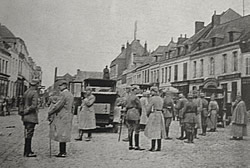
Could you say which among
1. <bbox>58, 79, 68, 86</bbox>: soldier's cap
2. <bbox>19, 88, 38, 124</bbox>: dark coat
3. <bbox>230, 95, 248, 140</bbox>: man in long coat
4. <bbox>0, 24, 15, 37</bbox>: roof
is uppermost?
<bbox>0, 24, 15, 37</bbox>: roof

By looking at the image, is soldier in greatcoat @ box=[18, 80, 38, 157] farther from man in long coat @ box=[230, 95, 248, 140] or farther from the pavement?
man in long coat @ box=[230, 95, 248, 140]

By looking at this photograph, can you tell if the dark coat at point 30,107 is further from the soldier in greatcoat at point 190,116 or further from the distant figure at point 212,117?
the distant figure at point 212,117

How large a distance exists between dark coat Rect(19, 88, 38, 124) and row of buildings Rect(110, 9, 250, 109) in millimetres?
1095

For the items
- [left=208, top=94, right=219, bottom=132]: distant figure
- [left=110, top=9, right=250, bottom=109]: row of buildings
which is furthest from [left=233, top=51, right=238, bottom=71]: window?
[left=208, top=94, right=219, bottom=132]: distant figure

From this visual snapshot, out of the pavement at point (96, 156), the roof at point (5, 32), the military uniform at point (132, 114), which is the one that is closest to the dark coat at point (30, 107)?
the pavement at point (96, 156)

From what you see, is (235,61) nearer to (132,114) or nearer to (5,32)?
(132,114)

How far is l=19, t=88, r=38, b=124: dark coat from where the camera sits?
3633 mm

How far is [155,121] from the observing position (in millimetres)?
4684

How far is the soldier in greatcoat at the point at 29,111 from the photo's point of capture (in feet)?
11.9

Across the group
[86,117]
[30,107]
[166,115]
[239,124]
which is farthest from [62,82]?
[239,124]

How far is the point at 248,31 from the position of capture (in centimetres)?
426

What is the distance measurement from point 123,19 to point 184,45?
1.04m

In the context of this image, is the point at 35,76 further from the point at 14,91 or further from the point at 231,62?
the point at 231,62

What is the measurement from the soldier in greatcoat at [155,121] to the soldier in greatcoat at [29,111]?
1.66 m
